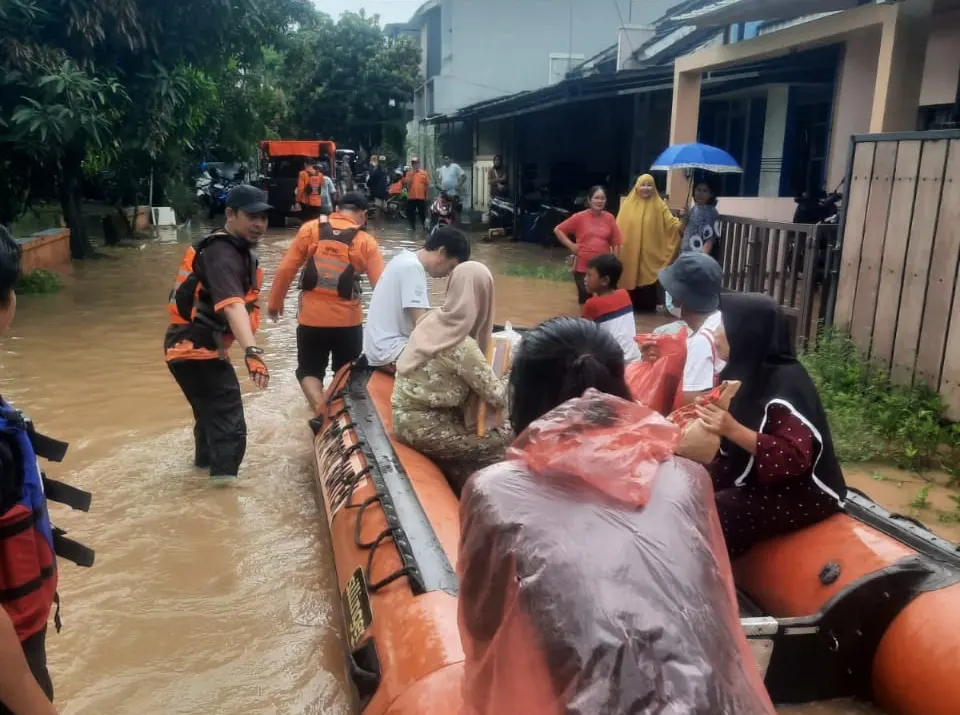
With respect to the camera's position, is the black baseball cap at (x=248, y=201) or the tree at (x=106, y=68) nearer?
the black baseball cap at (x=248, y=201)

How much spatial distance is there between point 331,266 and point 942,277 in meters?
3.61

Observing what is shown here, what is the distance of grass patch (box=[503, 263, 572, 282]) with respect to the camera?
11840mm

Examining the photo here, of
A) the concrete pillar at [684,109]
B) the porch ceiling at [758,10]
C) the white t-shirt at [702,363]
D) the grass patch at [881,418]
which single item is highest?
the porch ceiling at [758,10]

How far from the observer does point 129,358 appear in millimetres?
7379

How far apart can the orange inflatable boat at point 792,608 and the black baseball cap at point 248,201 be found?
1574 mm

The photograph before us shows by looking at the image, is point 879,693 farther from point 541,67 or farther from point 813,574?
point 541,67

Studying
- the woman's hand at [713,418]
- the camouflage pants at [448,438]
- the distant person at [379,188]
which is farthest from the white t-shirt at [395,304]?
the distant person at [379,188]

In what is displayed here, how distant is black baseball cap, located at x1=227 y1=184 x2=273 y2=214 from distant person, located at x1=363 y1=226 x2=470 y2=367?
741 millimetres

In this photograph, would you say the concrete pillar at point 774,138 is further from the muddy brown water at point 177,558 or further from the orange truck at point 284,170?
the orange truck at point 284,170

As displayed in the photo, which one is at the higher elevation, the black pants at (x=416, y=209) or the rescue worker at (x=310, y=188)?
the rescue worker at (x=310, y=188)

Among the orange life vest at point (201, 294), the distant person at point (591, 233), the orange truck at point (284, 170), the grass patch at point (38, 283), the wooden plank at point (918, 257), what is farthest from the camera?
the orange truck at point (284, 170)

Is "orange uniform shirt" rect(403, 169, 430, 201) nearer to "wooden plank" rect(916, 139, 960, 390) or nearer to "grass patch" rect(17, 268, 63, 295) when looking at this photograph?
"grass patch" rect(17, 268, 63, 295)

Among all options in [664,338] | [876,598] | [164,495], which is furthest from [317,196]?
[876,598]

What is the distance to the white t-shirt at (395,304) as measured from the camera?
446cm
